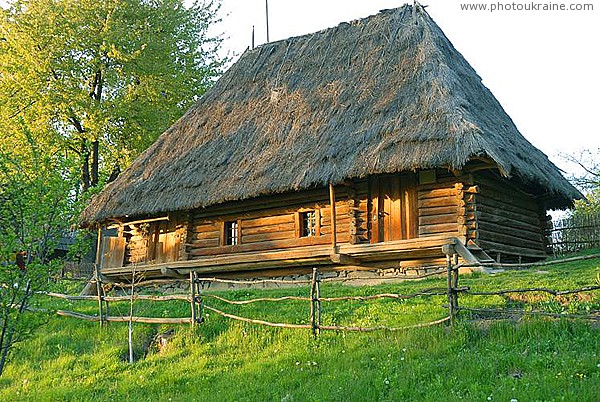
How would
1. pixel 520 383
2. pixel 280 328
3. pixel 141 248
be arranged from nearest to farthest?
pixel 520 383 < pixel 280 328 < pixel 141 248

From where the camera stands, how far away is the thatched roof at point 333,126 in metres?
15.3

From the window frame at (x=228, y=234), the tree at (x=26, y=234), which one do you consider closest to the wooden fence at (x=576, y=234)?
the window frame at (x=228, y=234)

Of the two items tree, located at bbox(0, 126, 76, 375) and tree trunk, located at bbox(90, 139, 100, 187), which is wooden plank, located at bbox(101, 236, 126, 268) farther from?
tree, located at bbox(0, 126, 76, 375)

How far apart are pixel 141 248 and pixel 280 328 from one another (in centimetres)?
1026

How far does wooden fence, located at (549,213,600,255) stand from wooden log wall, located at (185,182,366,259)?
8.58 meters

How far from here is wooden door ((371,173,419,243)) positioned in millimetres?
15984

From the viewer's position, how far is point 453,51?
19953 mm

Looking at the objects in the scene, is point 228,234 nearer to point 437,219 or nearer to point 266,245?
point 266,245

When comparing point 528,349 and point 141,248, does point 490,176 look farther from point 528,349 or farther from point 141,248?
point 141,248

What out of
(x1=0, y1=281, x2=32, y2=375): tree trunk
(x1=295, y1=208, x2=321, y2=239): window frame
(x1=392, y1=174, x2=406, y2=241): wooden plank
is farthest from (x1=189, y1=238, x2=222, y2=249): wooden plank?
(x1=0, y1=281, x2=32, y2=375): tree trunk

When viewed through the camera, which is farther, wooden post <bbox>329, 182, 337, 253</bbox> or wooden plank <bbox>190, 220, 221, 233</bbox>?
wooden plank <bbox>190, 220, 221, 233</bbox>

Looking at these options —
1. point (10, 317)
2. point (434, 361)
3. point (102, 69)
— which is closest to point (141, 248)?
point (102, 69)

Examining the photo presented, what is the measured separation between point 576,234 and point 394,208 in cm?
933

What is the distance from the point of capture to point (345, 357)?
375 inches
